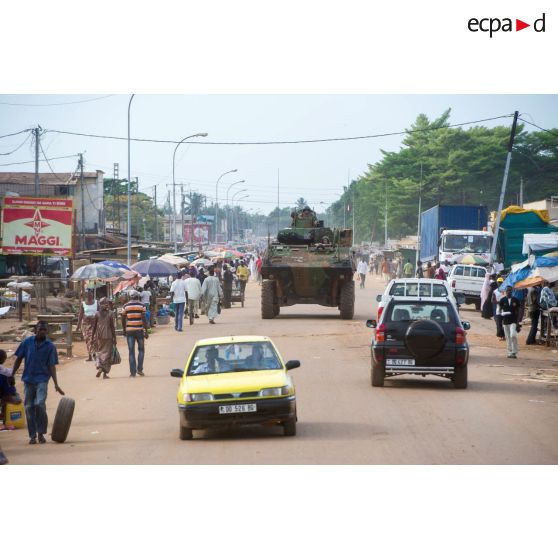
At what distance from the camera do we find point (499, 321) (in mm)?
27234

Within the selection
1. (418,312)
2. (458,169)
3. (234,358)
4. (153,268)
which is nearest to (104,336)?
(418,312)

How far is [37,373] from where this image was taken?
13297 millimetres

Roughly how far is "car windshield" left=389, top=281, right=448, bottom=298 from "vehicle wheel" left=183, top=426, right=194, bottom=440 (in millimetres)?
8244

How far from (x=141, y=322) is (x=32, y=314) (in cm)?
1746

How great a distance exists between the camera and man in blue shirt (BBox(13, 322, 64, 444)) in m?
13.3

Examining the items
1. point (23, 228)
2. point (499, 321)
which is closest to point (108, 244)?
point (23, 228)

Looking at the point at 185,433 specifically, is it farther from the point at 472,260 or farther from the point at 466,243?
the point at 466,243

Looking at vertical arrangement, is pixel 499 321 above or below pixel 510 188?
below

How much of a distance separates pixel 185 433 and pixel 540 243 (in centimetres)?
2339

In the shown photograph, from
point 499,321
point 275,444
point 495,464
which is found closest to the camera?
point 495,464

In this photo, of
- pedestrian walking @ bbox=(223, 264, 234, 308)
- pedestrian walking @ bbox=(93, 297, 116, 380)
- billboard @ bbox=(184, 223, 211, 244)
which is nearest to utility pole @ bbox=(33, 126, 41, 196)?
pedestrian walking @ bbox=(223, 264, 234, 308)

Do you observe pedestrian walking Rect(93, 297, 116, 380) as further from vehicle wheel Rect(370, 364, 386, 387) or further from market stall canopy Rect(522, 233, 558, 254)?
market stall canopy Rect(522, 233, 558, 254)

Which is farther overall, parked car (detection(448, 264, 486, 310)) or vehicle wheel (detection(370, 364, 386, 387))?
parked car (detection(448, 264, 486, 310))

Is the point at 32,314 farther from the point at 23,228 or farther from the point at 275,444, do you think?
the point at 275,444
